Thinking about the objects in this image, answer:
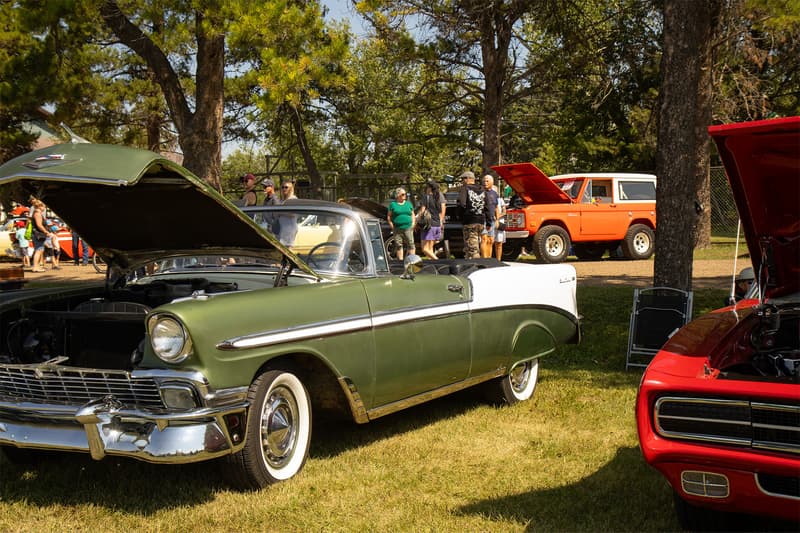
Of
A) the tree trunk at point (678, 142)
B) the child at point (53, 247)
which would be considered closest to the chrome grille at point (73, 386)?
the tree trunk at point (678, 142)

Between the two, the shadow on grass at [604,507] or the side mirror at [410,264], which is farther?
the side mirror at [410,264]

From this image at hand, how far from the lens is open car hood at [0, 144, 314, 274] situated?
395 cm

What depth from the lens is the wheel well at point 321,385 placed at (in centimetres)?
459

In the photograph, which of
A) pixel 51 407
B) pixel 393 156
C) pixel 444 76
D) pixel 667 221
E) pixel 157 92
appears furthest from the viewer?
pixel 393 156

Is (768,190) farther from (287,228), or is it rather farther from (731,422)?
(287,228)

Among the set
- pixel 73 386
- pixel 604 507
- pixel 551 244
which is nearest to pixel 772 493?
pixel 604 507

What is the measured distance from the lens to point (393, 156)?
139 ft

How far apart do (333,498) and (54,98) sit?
11803 millimetres

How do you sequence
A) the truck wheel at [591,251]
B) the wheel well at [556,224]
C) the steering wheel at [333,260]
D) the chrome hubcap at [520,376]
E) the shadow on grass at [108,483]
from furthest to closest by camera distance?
the truck wheel at [591,251] → the wheel well at [556,224] → the chrome hubcap at [520,376] → the steering wheel at [333,260] → the shadow on grass at [108,483]

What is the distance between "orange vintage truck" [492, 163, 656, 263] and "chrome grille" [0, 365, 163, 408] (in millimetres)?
12511

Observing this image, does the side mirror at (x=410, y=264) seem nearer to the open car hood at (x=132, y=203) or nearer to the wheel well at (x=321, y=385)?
the open car hood at (x=132, y=203)

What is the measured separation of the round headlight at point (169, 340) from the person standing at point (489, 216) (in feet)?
32.4

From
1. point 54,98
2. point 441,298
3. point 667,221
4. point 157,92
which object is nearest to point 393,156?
point 157,92

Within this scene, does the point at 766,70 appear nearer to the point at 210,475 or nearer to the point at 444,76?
the point at 444,76
